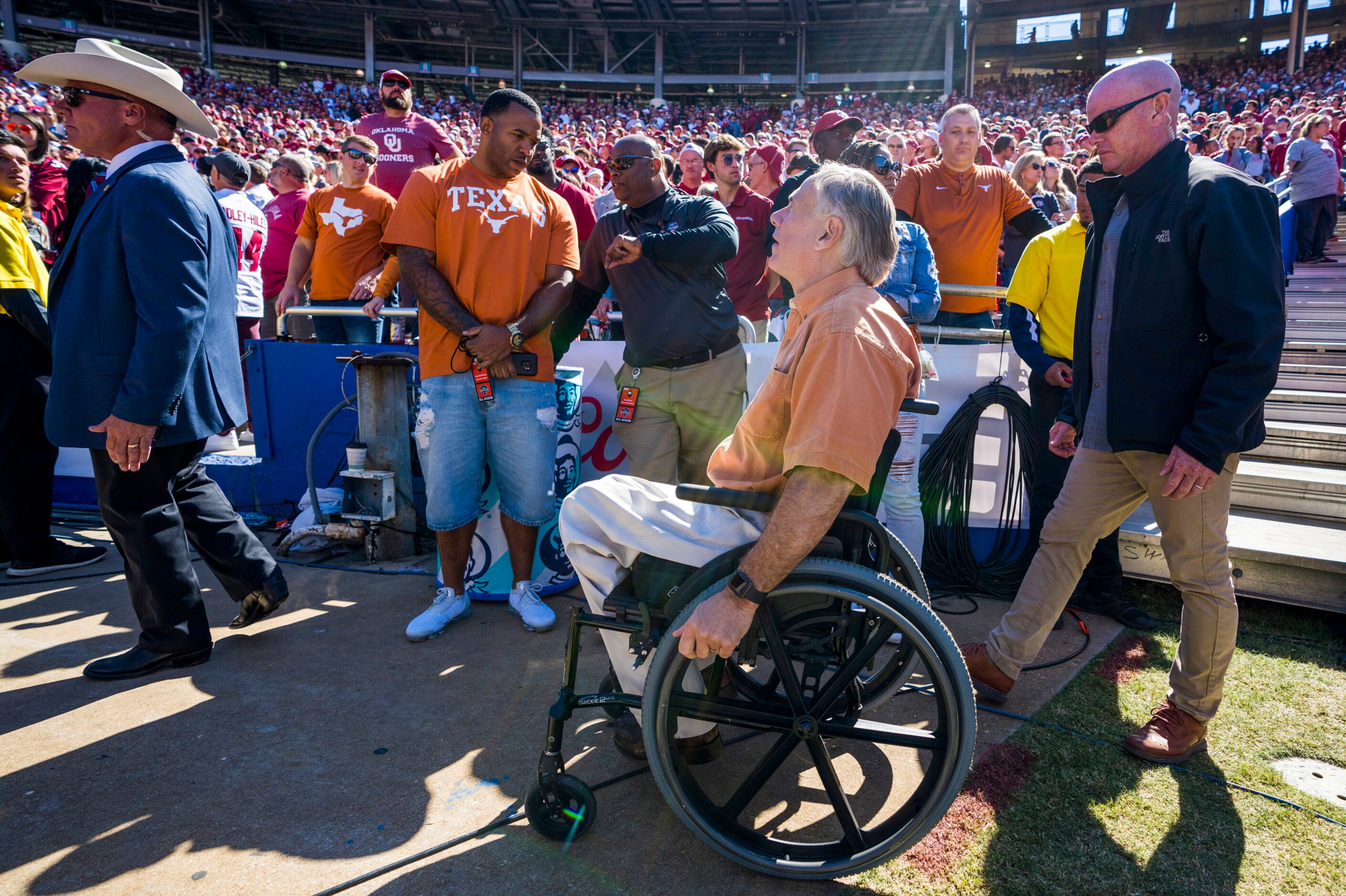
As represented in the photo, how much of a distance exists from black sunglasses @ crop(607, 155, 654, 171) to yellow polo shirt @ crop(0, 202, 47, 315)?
279 cm

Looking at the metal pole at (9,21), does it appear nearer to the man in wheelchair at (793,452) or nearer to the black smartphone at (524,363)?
the black smartphone at (524,363)

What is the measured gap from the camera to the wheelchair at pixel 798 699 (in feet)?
6.21

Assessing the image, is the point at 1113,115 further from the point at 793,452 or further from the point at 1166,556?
the point at 793,452

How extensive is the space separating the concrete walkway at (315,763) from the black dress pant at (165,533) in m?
0.19

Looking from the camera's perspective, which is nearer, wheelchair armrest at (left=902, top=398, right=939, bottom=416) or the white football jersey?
wheelchair armrest at (left=902, top=398, right=939, bottom=416)

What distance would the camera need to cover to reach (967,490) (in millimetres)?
4176

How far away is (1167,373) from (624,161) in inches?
89.3

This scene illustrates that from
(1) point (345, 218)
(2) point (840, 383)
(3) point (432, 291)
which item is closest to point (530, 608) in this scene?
(3) point (432, 291)

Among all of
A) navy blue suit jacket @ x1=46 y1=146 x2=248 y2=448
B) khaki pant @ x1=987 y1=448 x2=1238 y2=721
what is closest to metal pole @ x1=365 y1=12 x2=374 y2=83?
navy blue suit jacket @ x1=46 y1=146 x2=248 y2=448

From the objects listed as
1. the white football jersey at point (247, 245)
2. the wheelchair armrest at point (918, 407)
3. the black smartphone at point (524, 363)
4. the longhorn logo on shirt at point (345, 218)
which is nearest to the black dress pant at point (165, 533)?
the black smartphone at point (524, 363)

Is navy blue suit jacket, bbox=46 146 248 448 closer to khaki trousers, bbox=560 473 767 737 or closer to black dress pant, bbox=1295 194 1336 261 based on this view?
khaki trousers, bbox=560 473 767 737

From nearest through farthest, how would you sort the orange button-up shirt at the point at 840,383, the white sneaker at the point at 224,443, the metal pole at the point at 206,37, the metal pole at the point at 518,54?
the orange button-up shirt at the point at 840,383 → the white sneaker at the point at 224,443 → the metal pole at the point at 206,37 → the metal pole at the point at 518,54

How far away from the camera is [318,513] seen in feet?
14.3

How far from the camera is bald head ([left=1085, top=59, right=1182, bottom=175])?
2.43m
